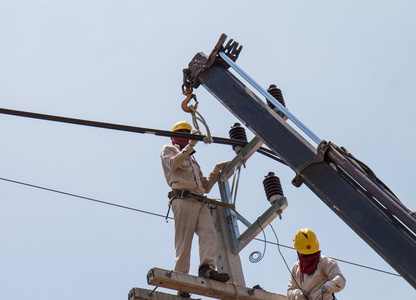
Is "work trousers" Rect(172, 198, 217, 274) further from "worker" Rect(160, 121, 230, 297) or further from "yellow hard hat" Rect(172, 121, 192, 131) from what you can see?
"yellow hard hat" Rect(172, 121, 192, 131)

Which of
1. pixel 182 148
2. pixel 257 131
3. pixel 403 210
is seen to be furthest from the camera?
pixel 182 148

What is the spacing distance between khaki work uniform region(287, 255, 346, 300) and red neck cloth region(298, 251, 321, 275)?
37mm

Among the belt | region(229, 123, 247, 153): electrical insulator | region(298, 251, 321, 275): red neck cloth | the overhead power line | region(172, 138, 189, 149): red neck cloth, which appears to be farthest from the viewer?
region(229, 123, 247, 153): electrical insulator

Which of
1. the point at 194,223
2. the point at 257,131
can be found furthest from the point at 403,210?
the point at 194,223

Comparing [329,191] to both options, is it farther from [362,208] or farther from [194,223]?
[194,223]

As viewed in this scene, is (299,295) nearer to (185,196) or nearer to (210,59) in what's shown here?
(185,196)

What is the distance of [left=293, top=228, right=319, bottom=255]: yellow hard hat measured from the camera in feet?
27.9

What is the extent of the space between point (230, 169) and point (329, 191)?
123 inches

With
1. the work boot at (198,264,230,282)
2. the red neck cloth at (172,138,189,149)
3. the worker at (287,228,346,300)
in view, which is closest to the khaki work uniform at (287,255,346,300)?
the worker at (287,228,346,300)

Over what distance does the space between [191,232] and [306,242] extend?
122cm

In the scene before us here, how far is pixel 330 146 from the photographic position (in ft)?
21.9

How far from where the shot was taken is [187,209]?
878 cm

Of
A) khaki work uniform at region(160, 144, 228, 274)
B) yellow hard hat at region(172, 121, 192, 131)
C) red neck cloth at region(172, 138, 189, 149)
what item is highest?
yellow hard hat at region(172, 121, 192, 131)

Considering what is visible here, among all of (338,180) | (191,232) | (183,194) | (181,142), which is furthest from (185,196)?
(338,180)
